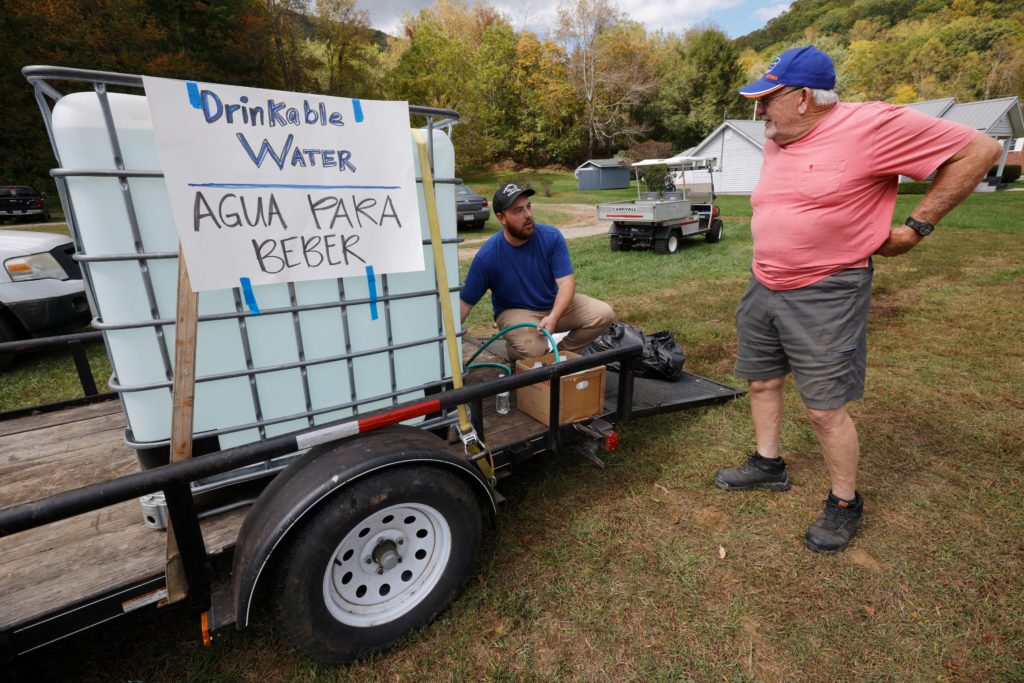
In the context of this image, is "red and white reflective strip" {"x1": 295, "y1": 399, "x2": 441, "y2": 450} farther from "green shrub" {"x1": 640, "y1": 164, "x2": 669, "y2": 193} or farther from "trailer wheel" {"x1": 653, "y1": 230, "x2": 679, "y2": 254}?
"green shrub" {"x1": 640, "y1": 164, "x2": 669, "y2": 193}

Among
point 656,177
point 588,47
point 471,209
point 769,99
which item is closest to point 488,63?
point 588,47

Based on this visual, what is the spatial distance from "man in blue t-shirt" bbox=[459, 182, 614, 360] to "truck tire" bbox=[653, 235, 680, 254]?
26.2 feet

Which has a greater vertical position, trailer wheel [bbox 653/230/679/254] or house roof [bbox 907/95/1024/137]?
house roof [bbox 907/95/1024/137]

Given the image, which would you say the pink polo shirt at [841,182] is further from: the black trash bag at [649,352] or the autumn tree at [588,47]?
the autumn tree at [588,47]

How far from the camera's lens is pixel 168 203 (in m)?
1.64

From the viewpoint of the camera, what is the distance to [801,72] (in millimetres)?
2141

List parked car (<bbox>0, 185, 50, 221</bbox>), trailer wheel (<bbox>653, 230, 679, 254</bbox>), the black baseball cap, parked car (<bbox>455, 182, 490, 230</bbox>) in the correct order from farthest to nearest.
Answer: parked car (<bbox>0, 185, 50, 221</bbox>)
parked car (<bbox>455, 182, 490, 230</bbox>)
trailer wheel (<bbox>653, 230, 679, 254</bbox>)
the black baseball cap

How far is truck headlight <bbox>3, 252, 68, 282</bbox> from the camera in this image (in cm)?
464

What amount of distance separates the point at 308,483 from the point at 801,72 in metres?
2.54

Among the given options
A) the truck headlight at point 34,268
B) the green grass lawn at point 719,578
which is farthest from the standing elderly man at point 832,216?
the truck headlight at point 34,268

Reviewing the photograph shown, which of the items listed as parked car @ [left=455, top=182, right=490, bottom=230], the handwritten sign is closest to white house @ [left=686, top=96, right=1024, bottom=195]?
parked car @ [left=455, top=182, right=490, bottom=230]

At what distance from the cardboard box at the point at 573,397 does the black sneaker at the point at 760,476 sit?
92 centimetres

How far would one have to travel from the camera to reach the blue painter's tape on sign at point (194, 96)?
1545 millimetres

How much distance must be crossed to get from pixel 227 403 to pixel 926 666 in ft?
9.27
